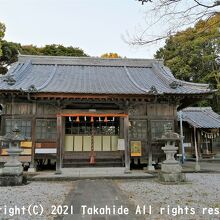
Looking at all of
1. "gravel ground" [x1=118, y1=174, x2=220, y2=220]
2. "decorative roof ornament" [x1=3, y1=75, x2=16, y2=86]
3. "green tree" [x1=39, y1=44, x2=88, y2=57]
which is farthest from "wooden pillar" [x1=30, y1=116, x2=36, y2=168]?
"green tree" [x1=39, y1=44, x2=88, y2=57]

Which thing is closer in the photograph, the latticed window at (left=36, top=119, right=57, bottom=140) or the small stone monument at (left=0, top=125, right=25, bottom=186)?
the small stone monument at (left=0, top=125, right=25, bottom=186)

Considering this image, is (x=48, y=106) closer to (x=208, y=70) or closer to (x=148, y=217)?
(x=148, y=217)

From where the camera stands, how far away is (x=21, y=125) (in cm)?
1295

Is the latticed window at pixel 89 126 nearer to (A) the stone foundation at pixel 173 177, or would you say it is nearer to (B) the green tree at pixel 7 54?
(A) the stone foundation at pixel 173 177

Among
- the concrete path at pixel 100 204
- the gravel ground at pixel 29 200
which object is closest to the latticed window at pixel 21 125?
the gravel ground at pixel 29 200

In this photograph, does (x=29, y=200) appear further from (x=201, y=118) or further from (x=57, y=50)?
(x=57, y=50)

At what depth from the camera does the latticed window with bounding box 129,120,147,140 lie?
1345cm

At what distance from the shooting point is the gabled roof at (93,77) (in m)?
13.0

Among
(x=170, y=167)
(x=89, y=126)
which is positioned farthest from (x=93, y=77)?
(x=170, y=167)

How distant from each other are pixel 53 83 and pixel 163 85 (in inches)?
244

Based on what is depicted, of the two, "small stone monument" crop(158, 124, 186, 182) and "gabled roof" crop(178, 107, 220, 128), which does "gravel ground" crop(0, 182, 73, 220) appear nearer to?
"small stone monument" crop(158, 124, 186, 182)

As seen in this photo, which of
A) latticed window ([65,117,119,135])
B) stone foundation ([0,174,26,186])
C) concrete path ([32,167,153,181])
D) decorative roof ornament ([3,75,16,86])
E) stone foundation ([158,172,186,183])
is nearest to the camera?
stone foundation ([0,174,26,186])

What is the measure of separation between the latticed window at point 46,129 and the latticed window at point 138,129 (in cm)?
399

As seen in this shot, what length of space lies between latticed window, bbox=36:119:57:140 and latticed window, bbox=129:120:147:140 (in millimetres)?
3986
